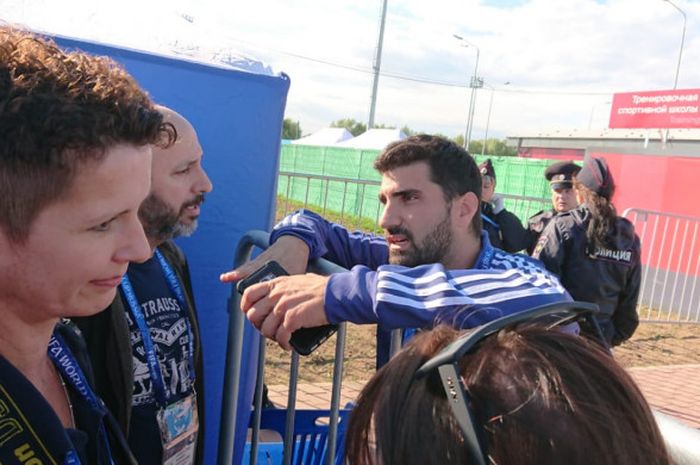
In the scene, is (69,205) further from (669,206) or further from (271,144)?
(669,206)

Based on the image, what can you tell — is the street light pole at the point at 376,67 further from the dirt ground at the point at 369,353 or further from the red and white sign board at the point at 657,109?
the dirt ground at the point at 369,353

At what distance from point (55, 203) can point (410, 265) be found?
1.53 metres

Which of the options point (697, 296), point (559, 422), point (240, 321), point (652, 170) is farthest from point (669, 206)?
point (559, 422)

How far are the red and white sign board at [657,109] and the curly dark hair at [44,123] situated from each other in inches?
995

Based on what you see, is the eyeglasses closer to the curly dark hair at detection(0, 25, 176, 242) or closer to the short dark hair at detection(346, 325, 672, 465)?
the short dark hair at detection(346, 325, 672, 465)

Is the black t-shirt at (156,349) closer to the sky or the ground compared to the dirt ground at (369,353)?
closer to the sky

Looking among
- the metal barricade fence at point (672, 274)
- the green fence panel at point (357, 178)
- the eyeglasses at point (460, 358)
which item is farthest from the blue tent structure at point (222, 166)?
the green fence panel at point (357, 178)

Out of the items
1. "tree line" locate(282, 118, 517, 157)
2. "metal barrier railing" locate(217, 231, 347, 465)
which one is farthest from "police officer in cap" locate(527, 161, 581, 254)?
"tree line" locate(282, 118, 517, 157)

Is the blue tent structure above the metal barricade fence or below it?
above

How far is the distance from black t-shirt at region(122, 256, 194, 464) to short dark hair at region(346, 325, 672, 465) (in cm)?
107

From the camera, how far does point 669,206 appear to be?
13.3m

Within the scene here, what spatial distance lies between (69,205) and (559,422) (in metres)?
0.81

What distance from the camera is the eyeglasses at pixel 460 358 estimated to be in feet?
2.39

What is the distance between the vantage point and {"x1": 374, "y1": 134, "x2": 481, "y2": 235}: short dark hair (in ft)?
8.23
